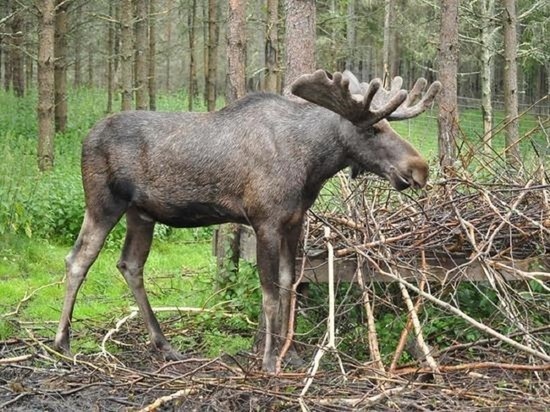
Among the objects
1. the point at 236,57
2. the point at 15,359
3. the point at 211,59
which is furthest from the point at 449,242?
the point at 211,59

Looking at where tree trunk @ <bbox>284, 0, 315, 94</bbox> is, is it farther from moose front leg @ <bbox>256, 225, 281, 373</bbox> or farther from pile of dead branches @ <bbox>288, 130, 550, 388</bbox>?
moose front leg @ <bbox>256, 225, 281, 373</bbox>

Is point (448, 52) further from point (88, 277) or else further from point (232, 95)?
point (88, 277)

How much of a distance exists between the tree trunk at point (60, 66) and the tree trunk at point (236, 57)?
1169 centimetres

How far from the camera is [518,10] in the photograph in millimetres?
32562

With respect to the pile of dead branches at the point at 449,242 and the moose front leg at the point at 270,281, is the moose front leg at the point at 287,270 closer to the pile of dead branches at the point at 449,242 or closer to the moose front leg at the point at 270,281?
the moose front leg at the point at 270,281

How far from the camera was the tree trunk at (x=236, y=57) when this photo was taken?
961 cm

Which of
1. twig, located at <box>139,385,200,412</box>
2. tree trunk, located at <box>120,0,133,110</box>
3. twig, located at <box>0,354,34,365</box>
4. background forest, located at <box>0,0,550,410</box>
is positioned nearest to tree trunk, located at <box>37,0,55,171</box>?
tree trunk, located at <box>120,0,133,110</box>

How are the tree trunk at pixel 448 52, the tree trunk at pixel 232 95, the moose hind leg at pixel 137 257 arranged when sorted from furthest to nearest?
1. the tree trunk at pixel 448 52
2. the tree trunk at pixel 232 95
3. the moose hind leg at pixel 137 257

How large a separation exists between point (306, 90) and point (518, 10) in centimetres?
2777

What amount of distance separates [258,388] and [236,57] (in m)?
4.66

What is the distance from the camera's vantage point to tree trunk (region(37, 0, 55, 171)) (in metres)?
16.6

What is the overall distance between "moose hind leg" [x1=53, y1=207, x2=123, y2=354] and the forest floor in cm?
37

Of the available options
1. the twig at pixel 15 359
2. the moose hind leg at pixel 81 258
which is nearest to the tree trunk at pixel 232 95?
the moose hind leg at pixel 81 258

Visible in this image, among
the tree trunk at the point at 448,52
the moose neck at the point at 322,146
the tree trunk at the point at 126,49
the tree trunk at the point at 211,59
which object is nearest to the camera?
the moose neck at the point at 322,146
